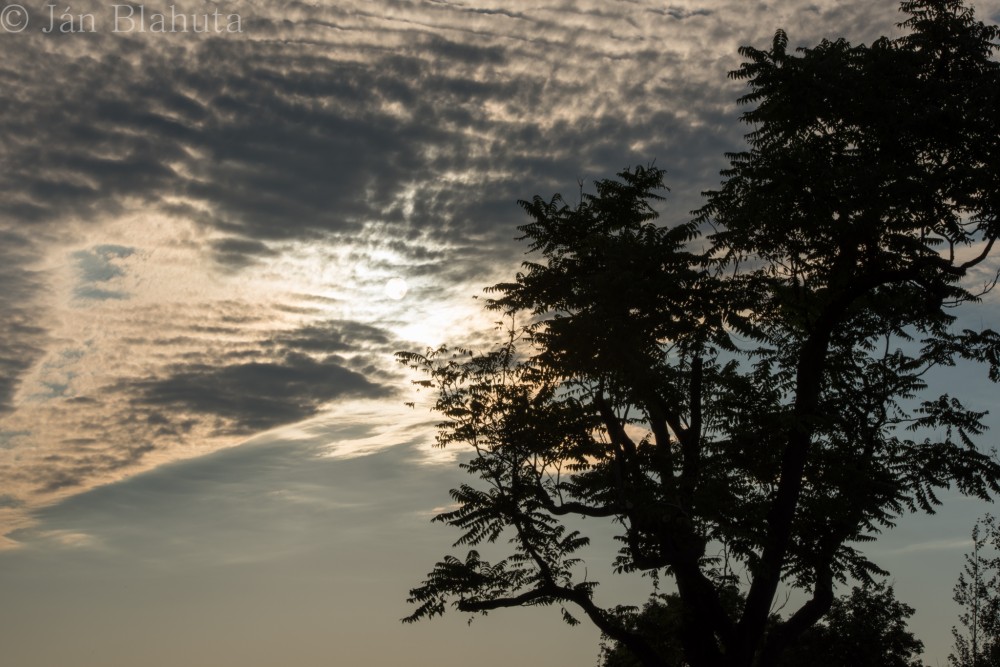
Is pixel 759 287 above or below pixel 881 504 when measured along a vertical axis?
above

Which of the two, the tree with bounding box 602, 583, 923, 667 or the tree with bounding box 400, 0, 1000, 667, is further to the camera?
the tree with bounding box 602, 583, 923, 667

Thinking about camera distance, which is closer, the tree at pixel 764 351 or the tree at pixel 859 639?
the tree at pixel 764 351

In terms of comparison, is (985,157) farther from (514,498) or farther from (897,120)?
(514,498)

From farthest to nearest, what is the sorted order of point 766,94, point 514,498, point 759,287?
point 514,498, point 759,287, point 766,94

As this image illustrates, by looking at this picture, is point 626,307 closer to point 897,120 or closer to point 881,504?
point 897,120

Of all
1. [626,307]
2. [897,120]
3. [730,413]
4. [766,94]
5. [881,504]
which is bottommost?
[881,504]

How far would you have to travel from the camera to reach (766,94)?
79.4 feet

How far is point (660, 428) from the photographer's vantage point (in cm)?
2886

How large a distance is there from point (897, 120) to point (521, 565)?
16.3 meters

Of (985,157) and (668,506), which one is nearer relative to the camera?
(985,157)

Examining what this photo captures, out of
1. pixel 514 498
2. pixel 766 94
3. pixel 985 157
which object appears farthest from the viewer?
pixel 514 498

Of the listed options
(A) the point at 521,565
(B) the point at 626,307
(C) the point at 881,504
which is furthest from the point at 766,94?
(A) the point at 521,565

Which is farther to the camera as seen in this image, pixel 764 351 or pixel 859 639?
pixel 859 639

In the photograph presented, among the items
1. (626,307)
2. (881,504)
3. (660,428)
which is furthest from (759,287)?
(881,504)
